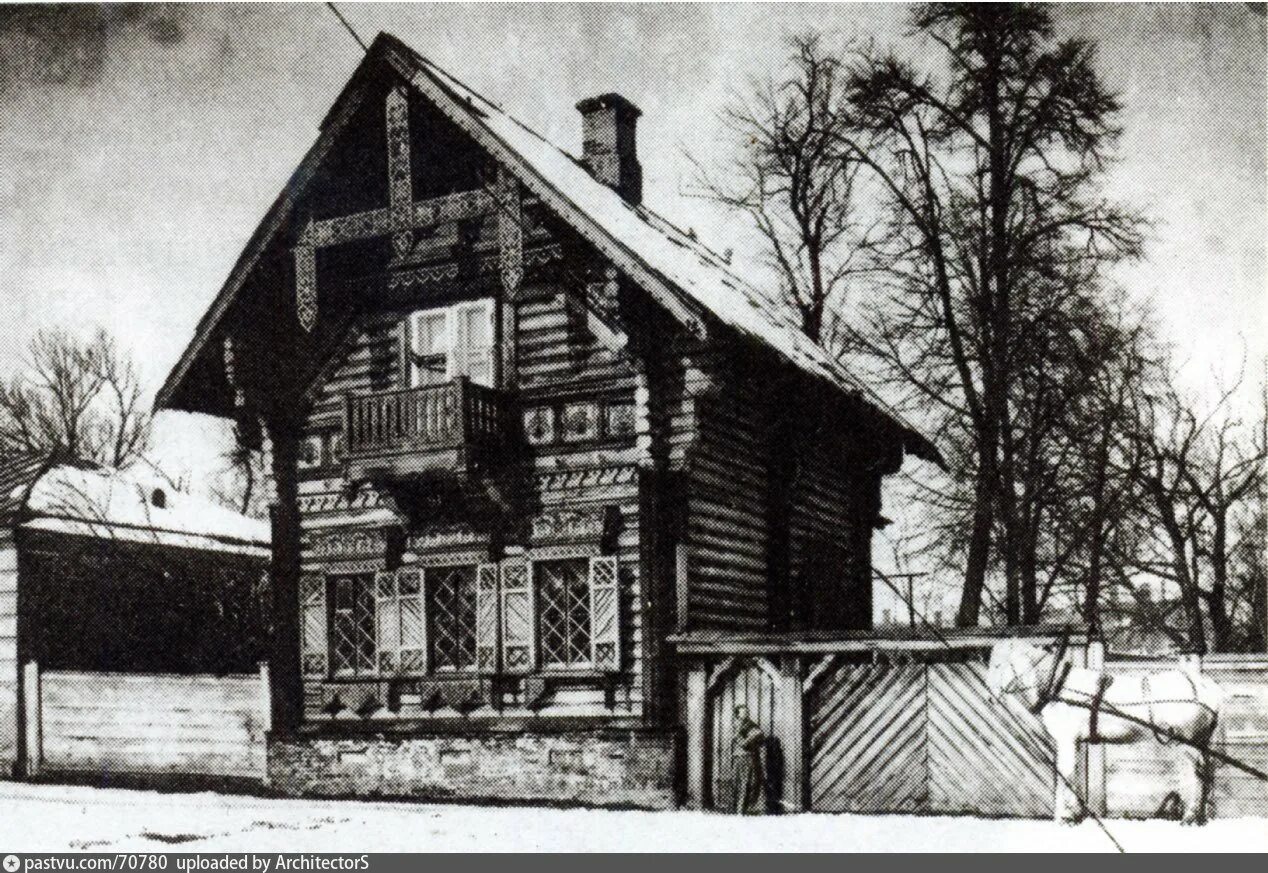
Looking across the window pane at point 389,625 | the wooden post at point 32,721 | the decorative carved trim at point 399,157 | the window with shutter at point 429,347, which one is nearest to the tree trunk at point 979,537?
the window with shutter at point 429,347

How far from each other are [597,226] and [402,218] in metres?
2.99

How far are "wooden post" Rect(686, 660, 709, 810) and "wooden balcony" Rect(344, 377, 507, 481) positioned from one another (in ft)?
12.2

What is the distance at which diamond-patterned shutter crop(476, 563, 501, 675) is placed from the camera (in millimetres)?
17953

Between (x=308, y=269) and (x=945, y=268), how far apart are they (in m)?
10.1

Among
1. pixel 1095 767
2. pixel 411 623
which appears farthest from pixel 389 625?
pixel 1095 767

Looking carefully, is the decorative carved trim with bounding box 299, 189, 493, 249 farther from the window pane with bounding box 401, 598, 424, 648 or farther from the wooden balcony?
the window pane with bounding box 401, 598, 424, 648

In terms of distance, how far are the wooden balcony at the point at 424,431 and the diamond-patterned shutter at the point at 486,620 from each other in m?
1.37

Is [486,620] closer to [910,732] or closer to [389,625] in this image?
[389,625]

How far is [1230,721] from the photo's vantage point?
1480 cm

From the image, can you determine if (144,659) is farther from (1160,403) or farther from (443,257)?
(1160,403)

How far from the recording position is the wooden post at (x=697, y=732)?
16203 mm

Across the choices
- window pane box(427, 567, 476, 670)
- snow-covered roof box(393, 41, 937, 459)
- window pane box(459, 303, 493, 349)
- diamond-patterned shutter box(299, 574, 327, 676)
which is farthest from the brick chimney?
diamond-patterned shutter box(299, 574, 327, 676)

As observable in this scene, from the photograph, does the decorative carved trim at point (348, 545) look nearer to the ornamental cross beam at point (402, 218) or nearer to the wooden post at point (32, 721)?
the ornamental cross beam at point (402, 218)
